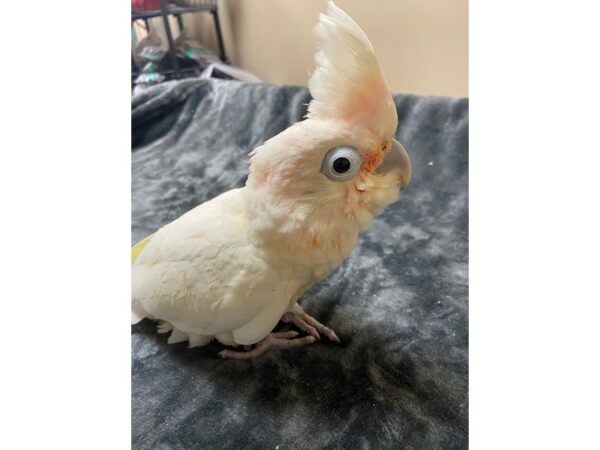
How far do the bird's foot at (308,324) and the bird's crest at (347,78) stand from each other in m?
0.60

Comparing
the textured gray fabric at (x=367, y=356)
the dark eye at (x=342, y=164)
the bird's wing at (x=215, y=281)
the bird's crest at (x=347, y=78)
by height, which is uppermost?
the bird's crest at (x=347, y=78)

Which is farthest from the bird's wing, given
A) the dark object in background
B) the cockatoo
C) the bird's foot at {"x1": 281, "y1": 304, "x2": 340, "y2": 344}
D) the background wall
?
the dark object in background

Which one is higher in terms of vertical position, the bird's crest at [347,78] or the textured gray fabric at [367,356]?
the bird's crest at [347,78]

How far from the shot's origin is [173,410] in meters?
0.99

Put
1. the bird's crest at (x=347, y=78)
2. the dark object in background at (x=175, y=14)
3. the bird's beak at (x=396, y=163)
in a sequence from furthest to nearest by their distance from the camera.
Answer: the dark object in background at (x=175, y=14) < the bird's beak at (x=396, y=163) < the bird's crest at (x=347, y=78)

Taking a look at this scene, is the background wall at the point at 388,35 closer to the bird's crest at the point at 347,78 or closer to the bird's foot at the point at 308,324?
the bird's crest at the point at 347,78

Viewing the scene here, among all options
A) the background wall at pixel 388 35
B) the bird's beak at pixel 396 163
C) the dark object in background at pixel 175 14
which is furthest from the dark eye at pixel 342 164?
the dark object in background at pixel 175 14

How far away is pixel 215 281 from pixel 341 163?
378 millimetres

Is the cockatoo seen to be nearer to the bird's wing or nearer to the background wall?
the bird's wing

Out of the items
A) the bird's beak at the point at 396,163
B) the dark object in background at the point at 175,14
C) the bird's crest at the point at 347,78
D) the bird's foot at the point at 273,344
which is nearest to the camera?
the bird's crest at the point at 347,78

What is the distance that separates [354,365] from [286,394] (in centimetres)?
19

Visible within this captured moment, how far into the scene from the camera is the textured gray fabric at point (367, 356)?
929mm

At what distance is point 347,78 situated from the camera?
0.74 metres

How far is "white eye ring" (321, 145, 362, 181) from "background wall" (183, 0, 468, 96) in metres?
0.45
